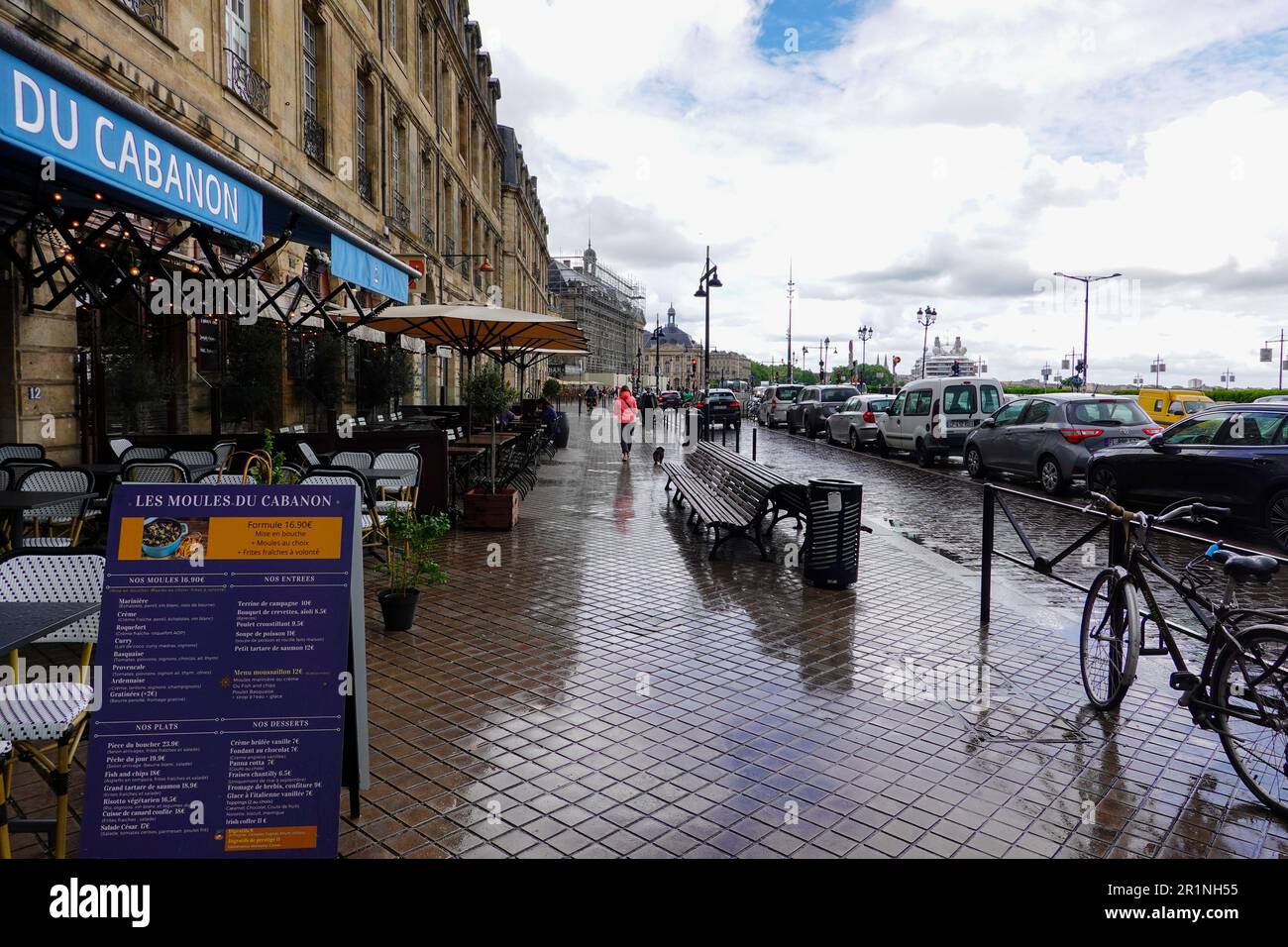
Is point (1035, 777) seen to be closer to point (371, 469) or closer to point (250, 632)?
point (250, 632)

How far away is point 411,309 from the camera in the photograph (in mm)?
11289

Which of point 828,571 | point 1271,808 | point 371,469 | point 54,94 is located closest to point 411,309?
point 371,469

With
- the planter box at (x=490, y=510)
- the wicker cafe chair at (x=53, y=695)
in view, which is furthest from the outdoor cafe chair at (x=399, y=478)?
the wicker cafe chair at (x=53, y=695)

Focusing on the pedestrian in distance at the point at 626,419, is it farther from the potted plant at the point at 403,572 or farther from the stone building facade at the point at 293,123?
the potted plant at the point at 403,572

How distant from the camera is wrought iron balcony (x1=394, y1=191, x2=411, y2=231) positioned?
23.6m

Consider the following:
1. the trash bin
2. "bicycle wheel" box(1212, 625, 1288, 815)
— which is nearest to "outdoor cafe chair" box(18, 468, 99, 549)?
the trash bin

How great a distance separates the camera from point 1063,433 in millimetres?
14516

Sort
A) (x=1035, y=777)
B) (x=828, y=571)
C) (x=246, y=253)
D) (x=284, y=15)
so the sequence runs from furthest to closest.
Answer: (x=284, y=15), (x=246, y=253), (x=828, y=571), (x=1035, y=777)

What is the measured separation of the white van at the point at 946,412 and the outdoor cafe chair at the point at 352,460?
590 inches

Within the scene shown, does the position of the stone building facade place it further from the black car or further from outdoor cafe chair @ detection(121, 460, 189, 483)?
the black car

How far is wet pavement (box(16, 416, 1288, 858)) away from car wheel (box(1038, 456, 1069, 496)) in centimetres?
718

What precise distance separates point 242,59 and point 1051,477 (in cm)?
1508

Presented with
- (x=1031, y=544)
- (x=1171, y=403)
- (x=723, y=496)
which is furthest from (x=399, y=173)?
(x=1171, y=403)

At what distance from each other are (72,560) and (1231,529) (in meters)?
12.1
